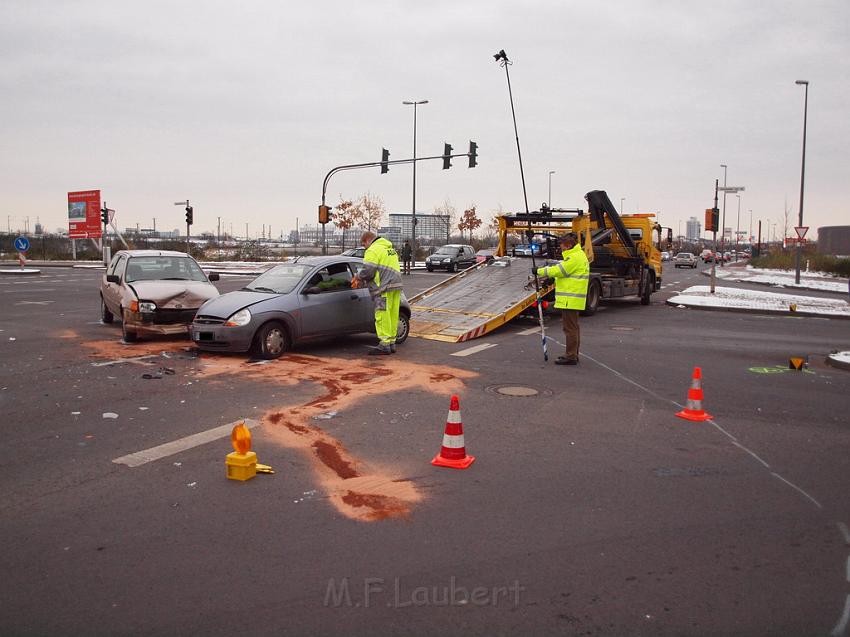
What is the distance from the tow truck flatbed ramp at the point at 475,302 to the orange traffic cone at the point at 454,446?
6971mm

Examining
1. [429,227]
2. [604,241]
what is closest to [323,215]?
[604,241]

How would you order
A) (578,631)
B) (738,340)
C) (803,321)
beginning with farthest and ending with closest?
(803,321)
(738,340)
(578,631)

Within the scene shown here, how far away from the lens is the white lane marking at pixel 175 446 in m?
5.75

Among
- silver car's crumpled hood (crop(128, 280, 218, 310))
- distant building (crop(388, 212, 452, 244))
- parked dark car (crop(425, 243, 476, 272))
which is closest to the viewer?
silver car's crumpled hood (crop(128, 280, 218, 310))

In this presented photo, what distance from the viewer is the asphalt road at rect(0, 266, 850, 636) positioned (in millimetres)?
3510

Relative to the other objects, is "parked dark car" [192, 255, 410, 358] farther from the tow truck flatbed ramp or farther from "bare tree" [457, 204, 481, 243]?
"bare tree" [457, 204, 481, 243]

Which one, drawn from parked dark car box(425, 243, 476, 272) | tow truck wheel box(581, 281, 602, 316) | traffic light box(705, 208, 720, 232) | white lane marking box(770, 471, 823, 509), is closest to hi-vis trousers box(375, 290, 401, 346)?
white lane marking box(770, 471, 823, 509)

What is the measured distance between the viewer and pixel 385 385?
877 cm

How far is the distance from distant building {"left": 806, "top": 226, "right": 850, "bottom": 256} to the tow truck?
267 ft

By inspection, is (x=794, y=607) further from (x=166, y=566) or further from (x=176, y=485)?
(x=176, y=485)

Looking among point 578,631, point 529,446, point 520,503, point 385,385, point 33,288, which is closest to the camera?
point 578,631

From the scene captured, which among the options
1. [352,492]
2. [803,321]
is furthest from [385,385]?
[803,321]

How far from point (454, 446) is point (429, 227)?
99985 mm

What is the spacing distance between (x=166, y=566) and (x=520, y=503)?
2.34 metres
